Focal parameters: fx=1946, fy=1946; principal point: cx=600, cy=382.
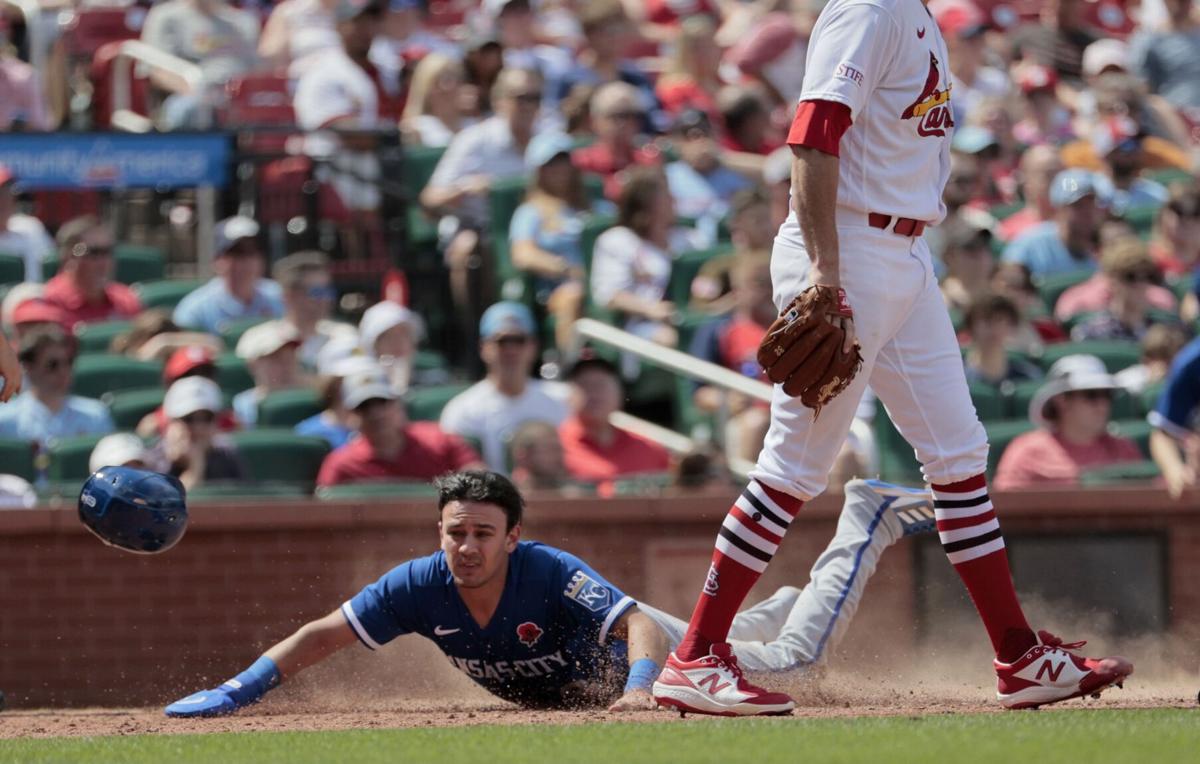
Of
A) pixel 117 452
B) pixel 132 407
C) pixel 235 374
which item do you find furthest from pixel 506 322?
pixel 117 452

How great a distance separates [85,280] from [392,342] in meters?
1.55

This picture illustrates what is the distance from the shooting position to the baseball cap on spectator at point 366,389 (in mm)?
7980

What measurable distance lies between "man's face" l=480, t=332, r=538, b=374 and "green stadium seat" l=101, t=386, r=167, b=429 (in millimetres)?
1454

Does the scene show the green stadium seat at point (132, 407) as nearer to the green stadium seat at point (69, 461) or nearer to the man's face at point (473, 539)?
the green stadium seat at point (69, 461)

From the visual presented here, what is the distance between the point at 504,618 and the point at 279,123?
19.9 ft

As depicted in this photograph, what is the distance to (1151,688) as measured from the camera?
22.8 feet

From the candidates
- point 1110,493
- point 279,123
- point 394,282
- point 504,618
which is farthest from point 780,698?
point 279,123

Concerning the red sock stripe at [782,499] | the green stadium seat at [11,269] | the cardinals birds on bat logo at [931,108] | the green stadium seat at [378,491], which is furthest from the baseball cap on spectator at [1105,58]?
the red sock stripe at [782,499]

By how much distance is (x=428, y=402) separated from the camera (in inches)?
347

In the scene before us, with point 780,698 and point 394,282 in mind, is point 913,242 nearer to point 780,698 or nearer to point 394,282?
point 780,698

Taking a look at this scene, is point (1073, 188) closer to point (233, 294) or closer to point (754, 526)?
point (233, 294)

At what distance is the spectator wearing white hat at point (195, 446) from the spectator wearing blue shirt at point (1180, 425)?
375 cm

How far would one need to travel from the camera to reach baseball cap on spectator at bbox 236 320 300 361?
28.6 ft

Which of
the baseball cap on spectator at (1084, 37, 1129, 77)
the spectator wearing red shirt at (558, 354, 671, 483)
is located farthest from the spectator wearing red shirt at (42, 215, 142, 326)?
the baseball cap on spectator at (1084, 37, 1129, 77)
